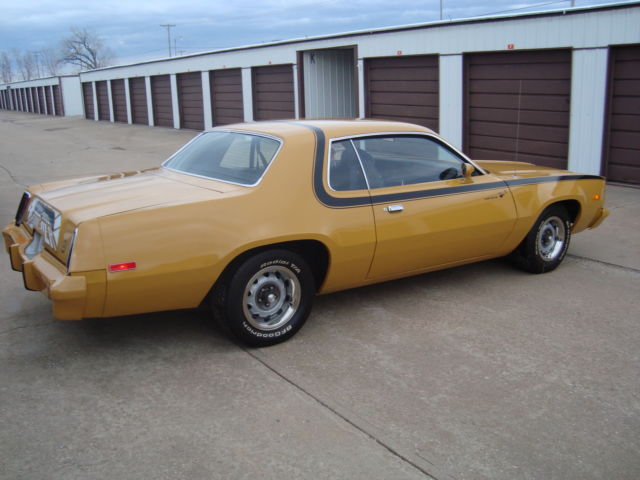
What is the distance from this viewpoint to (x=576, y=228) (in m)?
6.47

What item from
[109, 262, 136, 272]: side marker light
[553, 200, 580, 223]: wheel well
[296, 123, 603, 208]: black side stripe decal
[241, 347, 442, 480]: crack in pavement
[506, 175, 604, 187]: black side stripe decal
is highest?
[296, 123, 603, 208]: black side stripe decal

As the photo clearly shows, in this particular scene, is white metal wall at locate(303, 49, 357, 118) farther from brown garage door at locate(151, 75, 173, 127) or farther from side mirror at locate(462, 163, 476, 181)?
side mirror at locate(462, 163, 476, 181)

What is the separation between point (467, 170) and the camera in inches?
214

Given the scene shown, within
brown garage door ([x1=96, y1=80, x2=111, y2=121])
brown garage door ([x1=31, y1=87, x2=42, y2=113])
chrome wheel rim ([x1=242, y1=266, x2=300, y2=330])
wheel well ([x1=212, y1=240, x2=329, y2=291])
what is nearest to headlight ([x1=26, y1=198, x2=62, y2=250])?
wheel well ([x1=212, y1=240, x2=329, y2=291])

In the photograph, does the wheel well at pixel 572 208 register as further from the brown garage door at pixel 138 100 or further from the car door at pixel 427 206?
the brown garage door at pixel 138 100

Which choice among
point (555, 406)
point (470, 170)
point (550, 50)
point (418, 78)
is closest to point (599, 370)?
point (555, 406)

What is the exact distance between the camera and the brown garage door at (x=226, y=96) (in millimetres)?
22109

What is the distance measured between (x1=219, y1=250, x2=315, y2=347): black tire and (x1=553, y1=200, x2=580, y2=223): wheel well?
2920 millimetres

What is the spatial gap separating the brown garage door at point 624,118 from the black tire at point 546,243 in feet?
16.5

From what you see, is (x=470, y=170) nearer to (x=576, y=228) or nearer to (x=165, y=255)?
(x=576, y=228)

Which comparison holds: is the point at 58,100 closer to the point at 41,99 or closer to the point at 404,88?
the point at 41,99

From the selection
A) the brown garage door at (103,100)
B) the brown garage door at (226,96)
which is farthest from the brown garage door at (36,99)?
the brown garage door at (226,96)

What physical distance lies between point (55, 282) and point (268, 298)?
133 centimetres

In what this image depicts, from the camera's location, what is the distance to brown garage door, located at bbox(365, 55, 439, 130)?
1411 cm
